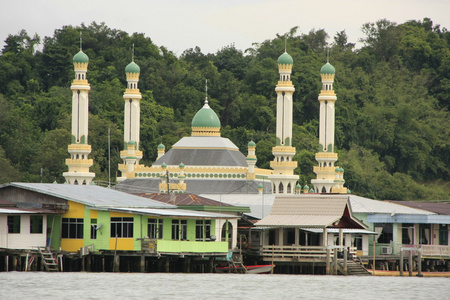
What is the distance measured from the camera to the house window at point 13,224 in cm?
7275

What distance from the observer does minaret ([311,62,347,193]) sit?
107125mm

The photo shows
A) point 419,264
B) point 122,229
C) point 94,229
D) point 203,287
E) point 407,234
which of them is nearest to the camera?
point 203,287

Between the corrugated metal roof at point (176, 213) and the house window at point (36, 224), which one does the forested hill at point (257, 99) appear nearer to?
the corrugated metal roof at point (176, 213)

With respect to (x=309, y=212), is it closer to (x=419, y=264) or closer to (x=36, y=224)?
(x=419, y=264)

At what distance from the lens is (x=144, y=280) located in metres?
68.4

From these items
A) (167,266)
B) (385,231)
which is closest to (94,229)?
(167,266)

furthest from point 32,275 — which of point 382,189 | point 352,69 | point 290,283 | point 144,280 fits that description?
point 352,69

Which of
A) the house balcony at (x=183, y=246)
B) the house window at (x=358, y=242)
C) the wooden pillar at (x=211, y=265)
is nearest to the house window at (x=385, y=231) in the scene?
the house window at (x=358, y=242)

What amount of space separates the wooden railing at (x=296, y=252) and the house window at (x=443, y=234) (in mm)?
12472

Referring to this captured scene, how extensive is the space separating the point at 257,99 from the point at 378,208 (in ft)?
173

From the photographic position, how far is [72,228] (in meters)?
75.2

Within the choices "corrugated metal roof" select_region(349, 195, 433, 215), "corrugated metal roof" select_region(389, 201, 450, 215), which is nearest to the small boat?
"corrugated metal roof" select_region(349, 195, 433, 215)

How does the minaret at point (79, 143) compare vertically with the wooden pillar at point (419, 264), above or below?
above

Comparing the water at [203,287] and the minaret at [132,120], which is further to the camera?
the minaret at [132,120]
